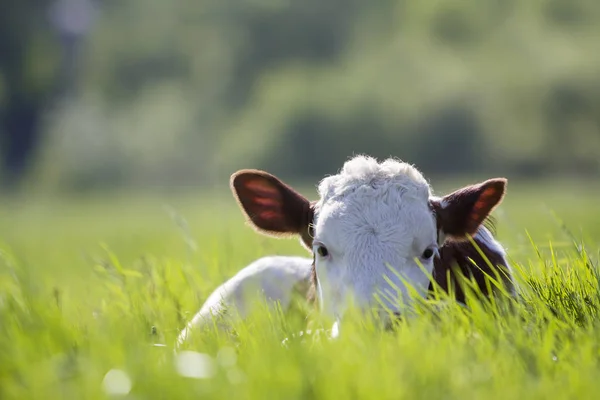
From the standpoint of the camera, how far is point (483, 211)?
5.06 metres

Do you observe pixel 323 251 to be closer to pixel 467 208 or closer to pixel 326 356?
pixel 467 208

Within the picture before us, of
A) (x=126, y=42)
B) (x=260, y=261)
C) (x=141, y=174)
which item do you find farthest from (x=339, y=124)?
(x=260, y=261)

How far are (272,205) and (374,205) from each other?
2.59ft

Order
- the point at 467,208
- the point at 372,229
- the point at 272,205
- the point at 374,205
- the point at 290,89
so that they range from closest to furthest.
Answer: the point at 372,229, the point at 374,205, the point at 467,208, the point at 272,205, the point at 290,89

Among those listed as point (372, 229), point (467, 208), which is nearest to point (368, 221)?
point (372, 229)

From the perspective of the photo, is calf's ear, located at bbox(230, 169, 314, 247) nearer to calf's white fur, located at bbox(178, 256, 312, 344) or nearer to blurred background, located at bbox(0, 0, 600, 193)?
calf's white fur, located at bbox(178, 256, 312, 344)

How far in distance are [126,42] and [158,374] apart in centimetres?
6448

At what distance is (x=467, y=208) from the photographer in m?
5.08

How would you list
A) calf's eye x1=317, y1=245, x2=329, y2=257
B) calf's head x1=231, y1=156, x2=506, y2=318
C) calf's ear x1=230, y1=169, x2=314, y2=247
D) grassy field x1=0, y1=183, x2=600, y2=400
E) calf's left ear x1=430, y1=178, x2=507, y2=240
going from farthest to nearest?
calf's ear x1=230, y1=169, x2=314, y2=247, calf's left ear x1=430, y1=178, x2=507, y2=240, calf's eye x1=317, y1=245, x2=329, y2=257, calf's head x1=231, y1=156, x2=506, y2=318, grassy field x1=0, y1=183, x2=600, y2=400

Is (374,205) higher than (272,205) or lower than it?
higher

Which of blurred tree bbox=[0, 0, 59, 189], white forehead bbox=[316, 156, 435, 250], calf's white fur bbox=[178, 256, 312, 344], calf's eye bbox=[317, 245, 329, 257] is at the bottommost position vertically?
blurred tree bbox=[0, 0, 59, 189]

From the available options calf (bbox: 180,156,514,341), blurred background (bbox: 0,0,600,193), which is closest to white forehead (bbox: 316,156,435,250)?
calf (bbox: 180,156,514,341)

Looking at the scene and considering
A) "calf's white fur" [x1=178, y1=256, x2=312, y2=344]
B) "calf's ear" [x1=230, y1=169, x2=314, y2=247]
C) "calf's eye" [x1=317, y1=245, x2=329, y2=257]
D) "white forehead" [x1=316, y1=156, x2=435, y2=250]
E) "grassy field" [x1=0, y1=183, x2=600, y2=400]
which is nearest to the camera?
"grassy field" [x1=0, y1=183, x2=600, y2=400]

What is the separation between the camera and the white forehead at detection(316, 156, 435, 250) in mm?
4652
